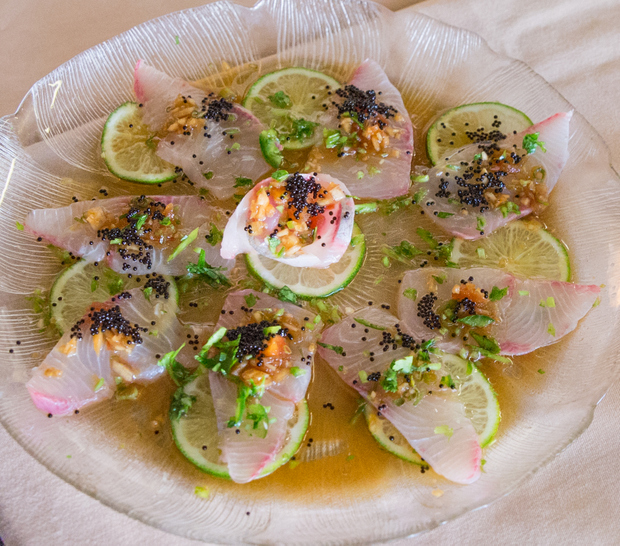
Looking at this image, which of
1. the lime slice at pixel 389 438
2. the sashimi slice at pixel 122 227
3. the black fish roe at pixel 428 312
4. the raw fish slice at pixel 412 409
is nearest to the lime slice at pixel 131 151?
the sashimi slice at pixel 122 227

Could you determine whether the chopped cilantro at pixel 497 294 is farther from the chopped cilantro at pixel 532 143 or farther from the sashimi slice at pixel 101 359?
the sashimi slice at pixel 101 359

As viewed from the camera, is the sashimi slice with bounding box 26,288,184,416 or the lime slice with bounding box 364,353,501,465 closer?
the sashimi slice with bounding box 26,288,184,416

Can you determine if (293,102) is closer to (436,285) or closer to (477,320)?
(436,285)

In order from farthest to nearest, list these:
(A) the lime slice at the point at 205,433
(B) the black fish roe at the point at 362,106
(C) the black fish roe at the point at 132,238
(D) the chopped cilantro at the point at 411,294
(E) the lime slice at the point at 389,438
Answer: (B) the black fish roe at the point at 362,106 < (D) the chopped cilantro at the point at 411,294 < (C) the black fish roe at the point at 132,238 < (E) the lime slice at the point at 389,438 < (A) the lime slice at the point at 205,433

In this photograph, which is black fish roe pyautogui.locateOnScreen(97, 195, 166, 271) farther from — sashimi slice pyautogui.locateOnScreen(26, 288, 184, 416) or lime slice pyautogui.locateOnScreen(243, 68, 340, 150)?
lime slice pyautogui.locateOnScreen(243, 68, 340, 150)

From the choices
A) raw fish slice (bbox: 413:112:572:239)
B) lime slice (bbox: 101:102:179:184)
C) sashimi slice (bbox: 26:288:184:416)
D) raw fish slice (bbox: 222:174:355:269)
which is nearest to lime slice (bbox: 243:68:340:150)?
raw fish slice (bbox: 222:174:355:269)

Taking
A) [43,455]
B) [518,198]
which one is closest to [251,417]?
[43,455]
